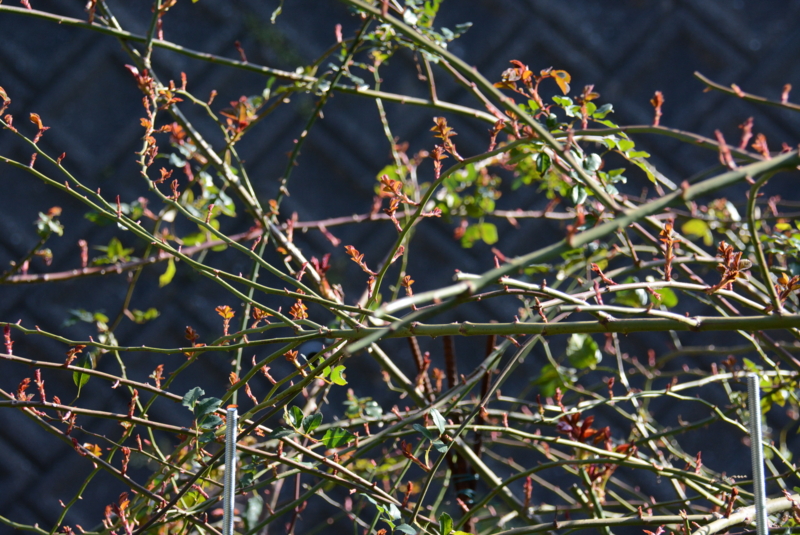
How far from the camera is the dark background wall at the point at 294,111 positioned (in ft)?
4.23

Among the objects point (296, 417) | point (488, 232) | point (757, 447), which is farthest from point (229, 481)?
point (488, 232)

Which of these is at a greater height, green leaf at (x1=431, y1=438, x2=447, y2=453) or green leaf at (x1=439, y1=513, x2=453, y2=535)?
green leaf at (x1=431, y1=438, x2=447, y2=453)

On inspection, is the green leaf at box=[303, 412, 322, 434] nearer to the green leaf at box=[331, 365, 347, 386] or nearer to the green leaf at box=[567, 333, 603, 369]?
the green leaf at box=[331, 365, 347, 386]

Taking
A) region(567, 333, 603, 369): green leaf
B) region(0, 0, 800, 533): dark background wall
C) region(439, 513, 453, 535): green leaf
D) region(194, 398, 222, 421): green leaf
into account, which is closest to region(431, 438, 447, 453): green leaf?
region(439, 513, 453, 535): green leaf

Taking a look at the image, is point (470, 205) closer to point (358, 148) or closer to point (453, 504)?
point (358, 148)

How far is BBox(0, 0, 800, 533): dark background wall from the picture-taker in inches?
50.7

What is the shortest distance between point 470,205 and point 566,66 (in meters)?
0.56

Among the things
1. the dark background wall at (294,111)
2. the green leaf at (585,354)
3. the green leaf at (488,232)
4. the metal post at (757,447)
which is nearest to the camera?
the metal post at (757,447)

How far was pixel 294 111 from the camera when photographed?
1.31 meters

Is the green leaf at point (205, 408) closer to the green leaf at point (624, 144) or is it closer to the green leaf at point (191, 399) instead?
the green leaf at point (191, 399)

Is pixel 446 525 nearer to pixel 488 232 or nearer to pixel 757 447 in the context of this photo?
pixel 757 447

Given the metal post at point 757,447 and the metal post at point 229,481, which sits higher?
the metal post at point 757,447

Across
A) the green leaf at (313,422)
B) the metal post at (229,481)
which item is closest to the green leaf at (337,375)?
the green leaf at (313,422)

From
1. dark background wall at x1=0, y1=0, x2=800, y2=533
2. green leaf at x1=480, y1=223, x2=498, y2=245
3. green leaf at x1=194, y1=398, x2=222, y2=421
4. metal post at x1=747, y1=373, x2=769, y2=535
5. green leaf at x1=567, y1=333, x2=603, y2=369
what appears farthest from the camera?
dark background wall at x1=0, y1=0, x2=800, y2=533
